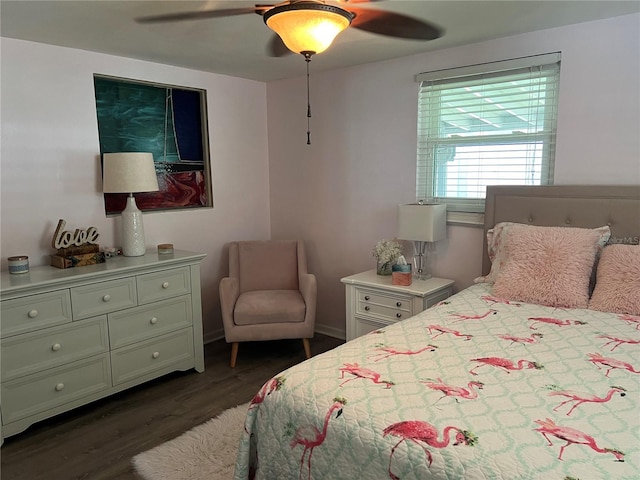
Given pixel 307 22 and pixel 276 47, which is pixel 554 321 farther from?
pixel 276 47

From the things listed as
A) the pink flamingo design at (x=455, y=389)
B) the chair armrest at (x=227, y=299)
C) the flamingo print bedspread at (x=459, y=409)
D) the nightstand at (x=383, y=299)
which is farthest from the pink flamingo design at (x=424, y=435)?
the chair armrest at (x=227, y=299)

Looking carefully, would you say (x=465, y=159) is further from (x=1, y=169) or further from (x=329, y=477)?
(x=1, y=169)

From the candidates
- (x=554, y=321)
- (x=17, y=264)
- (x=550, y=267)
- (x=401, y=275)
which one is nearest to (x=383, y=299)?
(x=401, y=275)

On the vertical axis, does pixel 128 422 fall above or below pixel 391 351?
below

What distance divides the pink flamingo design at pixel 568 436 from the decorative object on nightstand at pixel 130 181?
8.73 ft

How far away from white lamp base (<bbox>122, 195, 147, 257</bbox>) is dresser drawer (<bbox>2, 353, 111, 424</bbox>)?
715 millimetres

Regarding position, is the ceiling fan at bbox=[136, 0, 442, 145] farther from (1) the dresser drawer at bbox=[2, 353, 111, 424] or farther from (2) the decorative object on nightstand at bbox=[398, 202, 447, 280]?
(1) the dresser drawer at bbox=[2, 353, 111, 424]

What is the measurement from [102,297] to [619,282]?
9.16 ft

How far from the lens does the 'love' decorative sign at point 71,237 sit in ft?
9.59

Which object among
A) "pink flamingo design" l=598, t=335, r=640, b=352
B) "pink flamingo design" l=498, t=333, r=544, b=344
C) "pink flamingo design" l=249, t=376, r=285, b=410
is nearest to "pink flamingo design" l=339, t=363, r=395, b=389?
"pink flamingo design" l=249, t=376, r=285, b=410

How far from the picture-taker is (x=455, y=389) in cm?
152

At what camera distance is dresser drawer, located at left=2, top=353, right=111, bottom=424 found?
252cm

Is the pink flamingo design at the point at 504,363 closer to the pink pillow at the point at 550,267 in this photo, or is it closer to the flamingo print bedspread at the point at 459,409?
the flamingo print bedspread at the point at 459,409

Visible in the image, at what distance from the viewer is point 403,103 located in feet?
11.4
